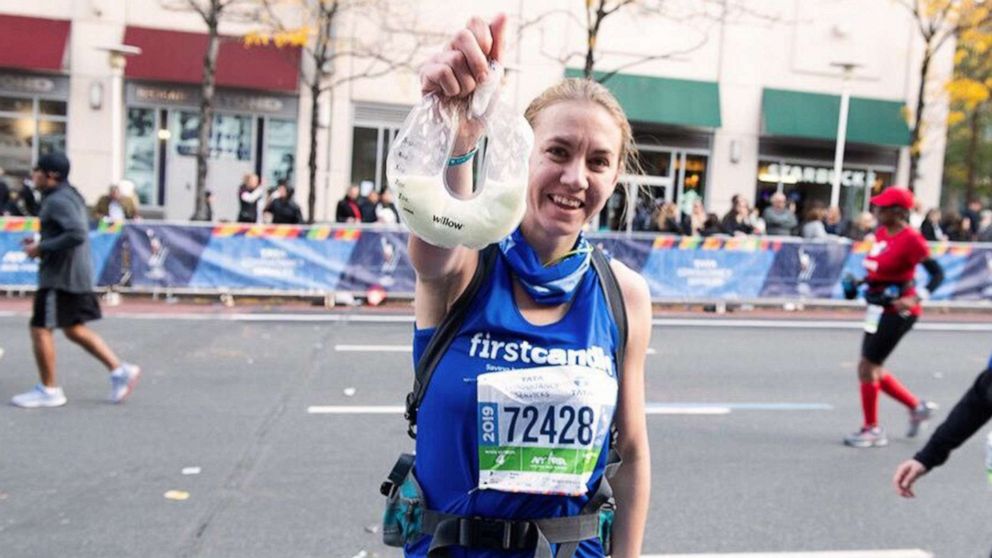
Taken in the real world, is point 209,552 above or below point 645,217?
below

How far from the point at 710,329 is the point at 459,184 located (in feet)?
37.7

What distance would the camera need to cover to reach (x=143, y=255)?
12961 millimetres

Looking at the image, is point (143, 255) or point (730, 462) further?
point (143, 255)

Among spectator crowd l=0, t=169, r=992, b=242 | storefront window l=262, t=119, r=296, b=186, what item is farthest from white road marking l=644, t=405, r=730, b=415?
storefront window l=262, t=119, r=296, b=186

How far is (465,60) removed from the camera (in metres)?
1.47

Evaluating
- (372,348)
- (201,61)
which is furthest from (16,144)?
(372,348)

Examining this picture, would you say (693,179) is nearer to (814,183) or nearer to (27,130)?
(814,183)

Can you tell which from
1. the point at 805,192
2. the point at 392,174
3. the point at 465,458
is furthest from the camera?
the point at 805,192

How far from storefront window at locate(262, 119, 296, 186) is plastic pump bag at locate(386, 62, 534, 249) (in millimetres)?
20670

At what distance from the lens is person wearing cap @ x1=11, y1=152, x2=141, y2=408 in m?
7.15

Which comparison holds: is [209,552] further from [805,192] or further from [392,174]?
[805,192]

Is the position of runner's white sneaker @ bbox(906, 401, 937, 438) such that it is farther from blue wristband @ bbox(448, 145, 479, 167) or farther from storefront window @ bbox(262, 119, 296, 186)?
storefront window @ bbox(262, 119, 296, 186)

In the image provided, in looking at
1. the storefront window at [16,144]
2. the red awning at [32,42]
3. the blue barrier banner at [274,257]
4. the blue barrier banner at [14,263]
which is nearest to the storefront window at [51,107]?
the storefront window at [16,144]

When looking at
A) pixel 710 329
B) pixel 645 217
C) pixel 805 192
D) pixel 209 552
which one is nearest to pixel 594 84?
pixel 209 552
